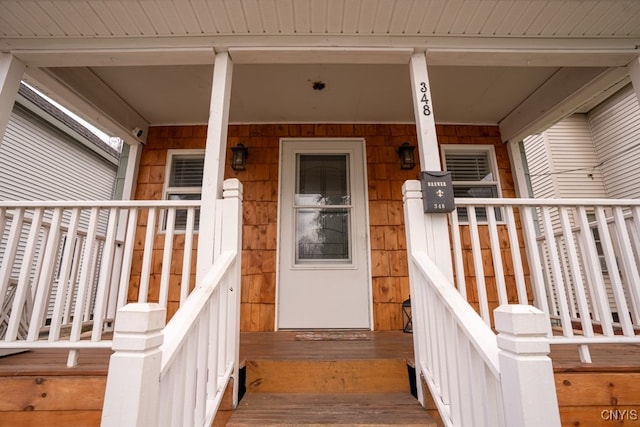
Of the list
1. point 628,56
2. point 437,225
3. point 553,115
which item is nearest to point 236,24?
point 437,225

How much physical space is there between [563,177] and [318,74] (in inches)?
224

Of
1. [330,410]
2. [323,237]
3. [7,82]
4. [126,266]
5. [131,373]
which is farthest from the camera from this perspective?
[323,237]

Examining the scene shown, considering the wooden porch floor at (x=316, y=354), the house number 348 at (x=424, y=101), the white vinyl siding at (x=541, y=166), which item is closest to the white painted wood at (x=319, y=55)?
the house number 348 at (x=424, y=101)

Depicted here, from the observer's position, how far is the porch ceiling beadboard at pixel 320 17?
76.0 inches

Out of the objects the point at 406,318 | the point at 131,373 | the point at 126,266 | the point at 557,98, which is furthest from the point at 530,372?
the point at 557,98

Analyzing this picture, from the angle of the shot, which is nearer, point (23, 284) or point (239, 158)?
point (23, 284)

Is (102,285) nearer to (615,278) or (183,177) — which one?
(183,177)

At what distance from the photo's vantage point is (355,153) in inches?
137

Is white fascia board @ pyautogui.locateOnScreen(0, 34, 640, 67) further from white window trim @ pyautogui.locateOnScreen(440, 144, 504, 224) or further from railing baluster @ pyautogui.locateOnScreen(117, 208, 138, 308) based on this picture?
white window trim @ pyautogui.locateOnScreen(440, 144, 504, 224)

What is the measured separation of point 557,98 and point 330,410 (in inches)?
132

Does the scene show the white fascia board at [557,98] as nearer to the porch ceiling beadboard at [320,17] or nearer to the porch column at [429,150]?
the porch ceiling beadboard at [320,17]

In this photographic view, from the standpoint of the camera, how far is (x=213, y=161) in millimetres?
1947

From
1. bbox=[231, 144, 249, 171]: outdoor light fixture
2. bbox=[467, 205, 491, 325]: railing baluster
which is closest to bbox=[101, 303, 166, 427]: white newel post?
bbox=[467, 205, 491, 325]: railing baluster

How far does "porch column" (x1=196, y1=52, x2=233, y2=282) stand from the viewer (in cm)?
177
